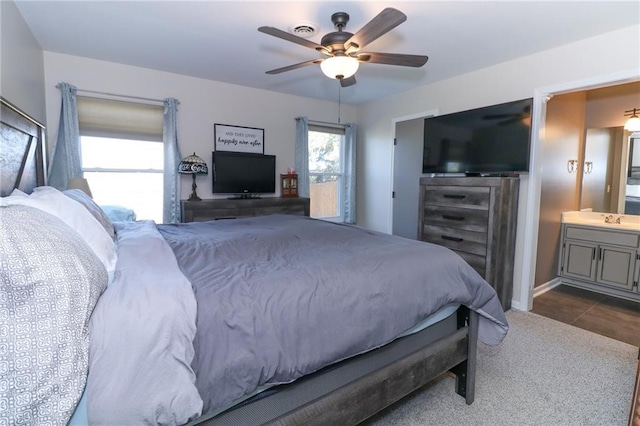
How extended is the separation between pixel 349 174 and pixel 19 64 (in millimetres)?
3988

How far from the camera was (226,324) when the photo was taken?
104 centimetres

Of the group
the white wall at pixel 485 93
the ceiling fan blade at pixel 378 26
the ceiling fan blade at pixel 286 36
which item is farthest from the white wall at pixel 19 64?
the white wall at pixel 485 93

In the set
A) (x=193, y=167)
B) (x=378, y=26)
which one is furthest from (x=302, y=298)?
(x=193, y=167)

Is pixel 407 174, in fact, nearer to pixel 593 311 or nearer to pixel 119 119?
pixel 593 311

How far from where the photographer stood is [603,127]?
377 cm

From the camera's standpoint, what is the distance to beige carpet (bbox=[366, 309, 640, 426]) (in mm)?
1756

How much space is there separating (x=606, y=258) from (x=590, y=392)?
2.27 m

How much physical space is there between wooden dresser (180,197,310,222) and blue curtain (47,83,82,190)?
3.69 ft

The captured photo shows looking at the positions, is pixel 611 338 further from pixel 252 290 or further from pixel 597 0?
pixel 252 290

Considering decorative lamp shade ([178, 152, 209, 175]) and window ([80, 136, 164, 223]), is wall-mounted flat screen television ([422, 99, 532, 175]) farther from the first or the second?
window ([80, 136, 164, 223])

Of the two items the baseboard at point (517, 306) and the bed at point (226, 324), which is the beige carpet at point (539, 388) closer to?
the bed at point (226, 324)

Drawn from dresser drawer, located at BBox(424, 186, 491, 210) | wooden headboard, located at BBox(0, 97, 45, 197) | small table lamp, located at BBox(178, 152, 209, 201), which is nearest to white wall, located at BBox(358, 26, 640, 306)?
dresser drawer, located at BBox(424, 186, 491, 210)

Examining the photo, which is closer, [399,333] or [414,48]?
[399,333]

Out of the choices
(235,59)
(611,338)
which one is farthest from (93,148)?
(611,338)
